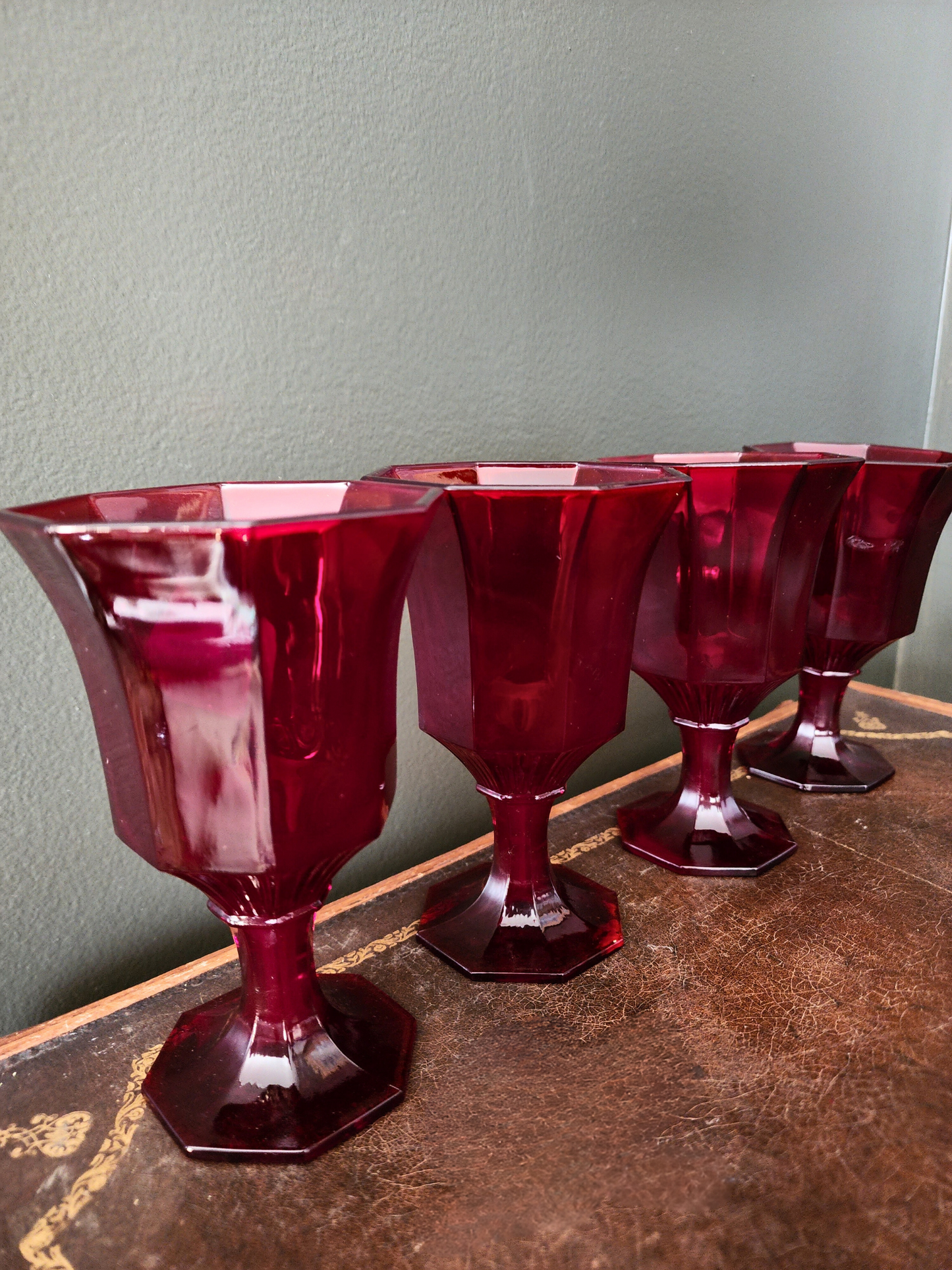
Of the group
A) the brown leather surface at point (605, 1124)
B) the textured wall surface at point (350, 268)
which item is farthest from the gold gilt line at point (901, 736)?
the brown leather surface at point (605, 1124)

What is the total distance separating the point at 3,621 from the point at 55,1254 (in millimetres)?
315

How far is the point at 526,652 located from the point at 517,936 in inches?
7.6

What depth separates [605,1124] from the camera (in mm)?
393

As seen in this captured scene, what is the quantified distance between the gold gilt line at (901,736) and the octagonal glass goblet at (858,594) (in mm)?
66

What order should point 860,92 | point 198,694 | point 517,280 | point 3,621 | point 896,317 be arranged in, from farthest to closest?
1. point 896,317
2. point 860,92
3. point 517,280
4. point 3,621
5. point 198,694

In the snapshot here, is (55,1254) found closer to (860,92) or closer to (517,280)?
(517,280)

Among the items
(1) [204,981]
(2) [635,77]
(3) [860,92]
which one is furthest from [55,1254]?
(3) [860,92]

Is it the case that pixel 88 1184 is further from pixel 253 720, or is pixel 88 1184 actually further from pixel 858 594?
pixel 858 594

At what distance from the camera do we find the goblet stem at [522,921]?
500mm

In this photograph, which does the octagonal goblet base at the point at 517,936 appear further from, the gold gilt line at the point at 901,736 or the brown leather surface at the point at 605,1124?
the gold gilt line at the point at 901,736

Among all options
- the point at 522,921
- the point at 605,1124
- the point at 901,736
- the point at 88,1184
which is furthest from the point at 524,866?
the point at 901,736

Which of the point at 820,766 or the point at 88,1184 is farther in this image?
the point at 820,766

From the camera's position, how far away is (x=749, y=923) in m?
0.55

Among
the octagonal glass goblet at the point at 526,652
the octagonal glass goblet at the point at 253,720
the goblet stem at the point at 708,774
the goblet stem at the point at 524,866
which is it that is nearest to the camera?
the octagonal glass goblet at the point at 253,720
